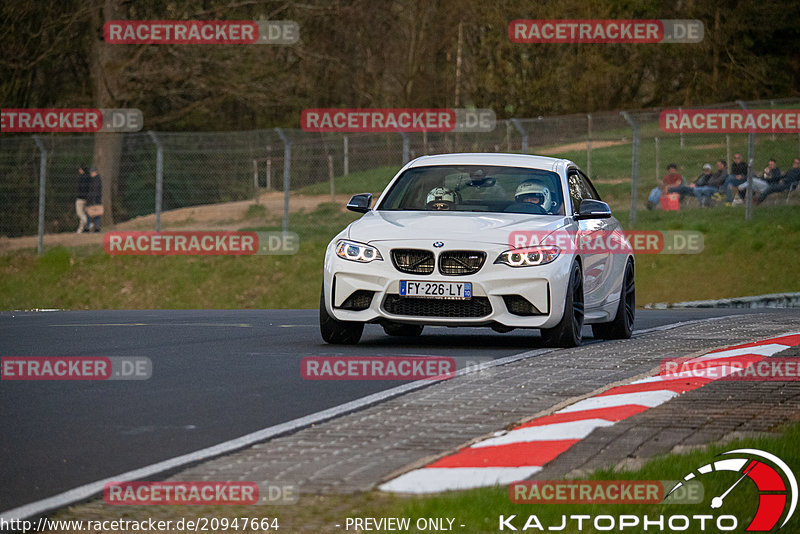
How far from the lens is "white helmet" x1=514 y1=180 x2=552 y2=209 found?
12.7 metres

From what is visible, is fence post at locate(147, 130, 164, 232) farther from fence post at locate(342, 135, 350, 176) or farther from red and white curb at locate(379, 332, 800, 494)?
red and white curb at locate(379, 332, 800, 494)

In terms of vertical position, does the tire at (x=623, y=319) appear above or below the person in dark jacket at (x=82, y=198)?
below

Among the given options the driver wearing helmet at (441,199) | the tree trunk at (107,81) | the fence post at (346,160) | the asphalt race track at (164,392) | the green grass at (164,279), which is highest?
the tree trunk at (107,81)

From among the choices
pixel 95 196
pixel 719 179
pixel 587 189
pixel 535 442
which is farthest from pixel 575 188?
pixel 95 196

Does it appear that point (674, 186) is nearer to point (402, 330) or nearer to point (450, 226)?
point (402, 330)

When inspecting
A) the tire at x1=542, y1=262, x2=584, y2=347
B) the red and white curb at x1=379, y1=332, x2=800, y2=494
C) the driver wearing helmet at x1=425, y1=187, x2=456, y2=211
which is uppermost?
the driver wearing helmet at x1=425, y1=187, x2=456, y2=211

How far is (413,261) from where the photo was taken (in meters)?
11.6

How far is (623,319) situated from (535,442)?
6.74m

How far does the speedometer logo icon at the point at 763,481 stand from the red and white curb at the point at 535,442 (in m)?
0.73

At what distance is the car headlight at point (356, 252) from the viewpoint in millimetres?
11711

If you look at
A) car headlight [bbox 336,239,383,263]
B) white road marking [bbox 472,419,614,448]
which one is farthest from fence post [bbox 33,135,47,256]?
white road marking [bbox 472,419,614,448]

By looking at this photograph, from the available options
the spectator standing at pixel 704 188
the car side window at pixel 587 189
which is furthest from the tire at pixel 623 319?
the spectator standing at pixel 704 188

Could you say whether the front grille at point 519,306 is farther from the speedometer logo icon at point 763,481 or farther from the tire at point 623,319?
the speedometer logo icon at point 763,481

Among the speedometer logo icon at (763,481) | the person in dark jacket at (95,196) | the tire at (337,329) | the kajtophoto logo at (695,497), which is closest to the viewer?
the kajtophoto logo at (695,497)
